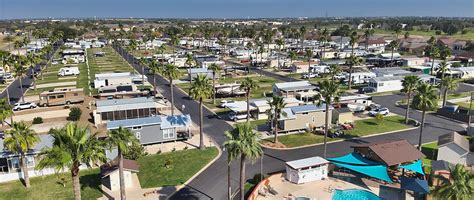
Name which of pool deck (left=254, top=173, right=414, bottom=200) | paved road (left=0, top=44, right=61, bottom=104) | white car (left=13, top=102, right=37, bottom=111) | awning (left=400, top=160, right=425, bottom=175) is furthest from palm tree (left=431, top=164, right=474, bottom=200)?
paved road (left=0, top=44, right=61, bottom=104)

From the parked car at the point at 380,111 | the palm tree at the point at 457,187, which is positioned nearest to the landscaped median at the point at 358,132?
the parked car at the point at 380,111

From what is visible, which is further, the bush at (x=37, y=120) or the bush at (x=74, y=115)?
the bush at (x=74, y=115)

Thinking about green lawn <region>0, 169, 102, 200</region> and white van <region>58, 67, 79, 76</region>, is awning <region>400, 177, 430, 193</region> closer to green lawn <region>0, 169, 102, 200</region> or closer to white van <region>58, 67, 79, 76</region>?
green lawn <region>0, 169, 102, 200</region>

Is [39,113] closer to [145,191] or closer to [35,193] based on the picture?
[35,193]

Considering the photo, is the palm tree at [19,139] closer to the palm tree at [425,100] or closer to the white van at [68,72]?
the palm tree at [425,100]

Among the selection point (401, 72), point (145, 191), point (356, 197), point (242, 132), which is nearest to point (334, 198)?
point (356, 197)
